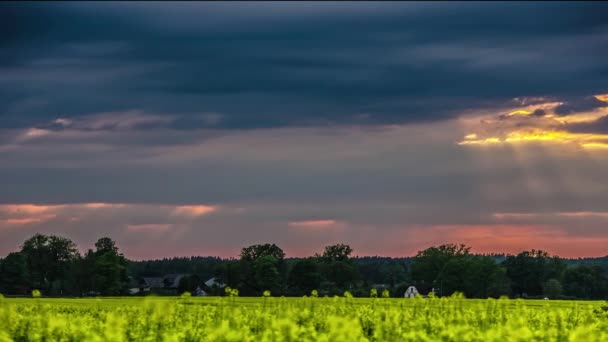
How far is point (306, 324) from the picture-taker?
117ft

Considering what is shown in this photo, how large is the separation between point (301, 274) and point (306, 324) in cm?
11375

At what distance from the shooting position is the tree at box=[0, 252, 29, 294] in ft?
483

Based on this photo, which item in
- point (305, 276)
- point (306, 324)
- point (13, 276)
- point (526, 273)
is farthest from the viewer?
point (526, 273)

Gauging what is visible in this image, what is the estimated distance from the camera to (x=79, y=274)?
475 feet

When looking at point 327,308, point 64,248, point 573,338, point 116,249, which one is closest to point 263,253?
point 116,249

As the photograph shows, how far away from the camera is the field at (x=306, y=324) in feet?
98.1

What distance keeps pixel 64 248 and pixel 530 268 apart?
91.1 meters

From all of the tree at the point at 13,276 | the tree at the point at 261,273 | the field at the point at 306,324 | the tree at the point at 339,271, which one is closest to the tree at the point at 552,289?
the tree at the point at 339,271

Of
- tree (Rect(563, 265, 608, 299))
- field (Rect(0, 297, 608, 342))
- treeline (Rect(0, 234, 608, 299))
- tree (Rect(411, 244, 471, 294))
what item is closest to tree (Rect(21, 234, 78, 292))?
treeline (Rect(0, 234, 608, 299))

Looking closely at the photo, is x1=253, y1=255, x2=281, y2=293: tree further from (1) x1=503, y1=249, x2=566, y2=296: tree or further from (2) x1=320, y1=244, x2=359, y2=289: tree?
(1) x1=503, y1=249, x2=566, y2=296: tree

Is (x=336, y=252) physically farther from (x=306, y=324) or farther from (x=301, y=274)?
(x=306, y=324)

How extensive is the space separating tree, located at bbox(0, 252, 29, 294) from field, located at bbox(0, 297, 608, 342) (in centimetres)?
11267

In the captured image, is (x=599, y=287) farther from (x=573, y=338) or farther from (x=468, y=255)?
(x=573, y=338)

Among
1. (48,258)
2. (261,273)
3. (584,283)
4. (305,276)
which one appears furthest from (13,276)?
(584,283)
